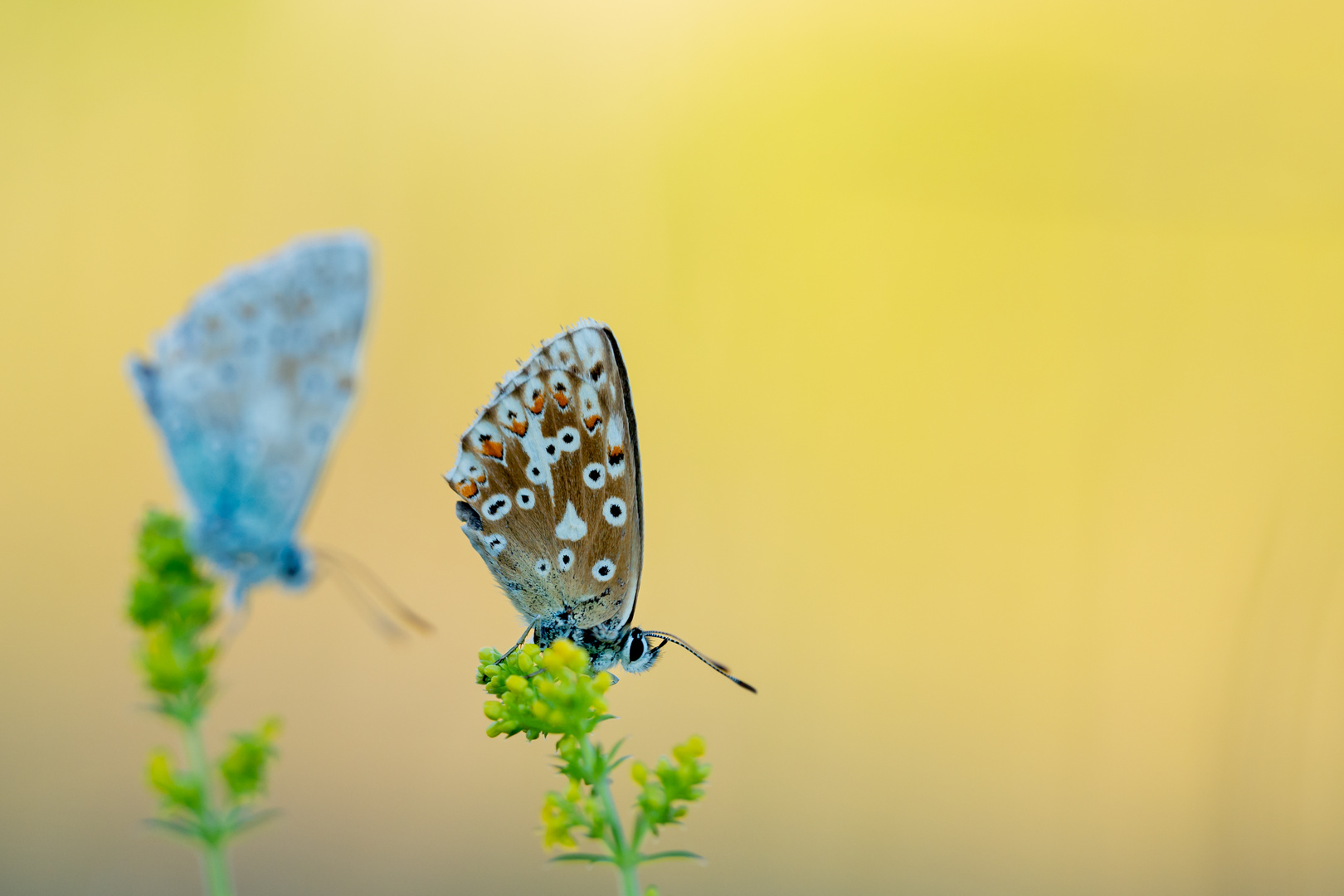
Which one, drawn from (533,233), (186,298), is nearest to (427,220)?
(533,233)

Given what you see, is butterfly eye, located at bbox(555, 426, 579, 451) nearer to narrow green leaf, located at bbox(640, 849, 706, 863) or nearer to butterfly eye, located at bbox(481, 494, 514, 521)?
butterfly eye, located at bbox(481, 494, 514, 521)

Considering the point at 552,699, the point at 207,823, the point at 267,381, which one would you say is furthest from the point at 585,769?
the point at 267,381

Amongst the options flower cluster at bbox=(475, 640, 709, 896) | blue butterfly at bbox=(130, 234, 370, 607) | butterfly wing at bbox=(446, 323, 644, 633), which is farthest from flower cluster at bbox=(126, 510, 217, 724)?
butterfly wing at bbox=(446, 323, 644, 633)

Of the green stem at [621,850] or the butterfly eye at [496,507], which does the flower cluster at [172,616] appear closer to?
the green stem at [621,850]

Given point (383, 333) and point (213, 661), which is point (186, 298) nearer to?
point (383, 333)

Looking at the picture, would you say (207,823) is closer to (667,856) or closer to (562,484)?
(667,856)

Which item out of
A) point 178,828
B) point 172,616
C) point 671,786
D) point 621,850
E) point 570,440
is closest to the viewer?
point 178,828
